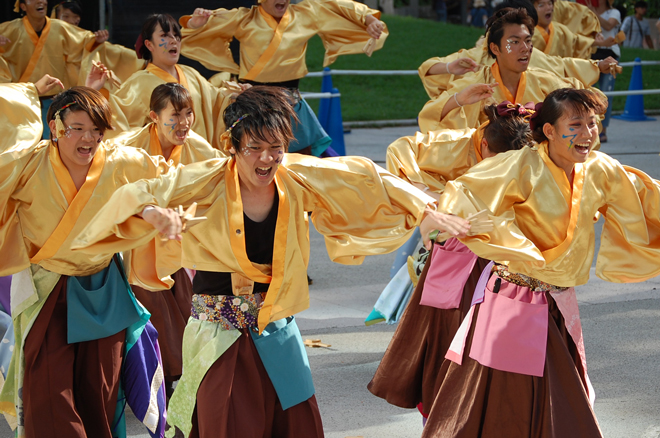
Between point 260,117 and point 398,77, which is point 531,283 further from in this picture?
point 398,77

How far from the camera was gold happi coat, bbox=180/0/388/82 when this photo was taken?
5.70 m

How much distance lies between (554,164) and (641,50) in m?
14.7

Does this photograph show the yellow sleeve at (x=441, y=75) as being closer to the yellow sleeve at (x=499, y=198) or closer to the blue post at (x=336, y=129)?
the yellow sleeve at (x=499, y=198)

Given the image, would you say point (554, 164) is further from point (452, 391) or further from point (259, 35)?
point (259, 35)

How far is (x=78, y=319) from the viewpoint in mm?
3178

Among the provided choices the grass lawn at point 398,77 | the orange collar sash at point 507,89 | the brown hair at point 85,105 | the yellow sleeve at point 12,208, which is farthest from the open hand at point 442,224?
the grass lawn at point 398,77

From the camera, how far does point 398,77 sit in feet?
51.4

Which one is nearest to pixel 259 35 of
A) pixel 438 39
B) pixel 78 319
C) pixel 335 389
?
pixel 335 389

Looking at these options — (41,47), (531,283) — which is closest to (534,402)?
(531,283)

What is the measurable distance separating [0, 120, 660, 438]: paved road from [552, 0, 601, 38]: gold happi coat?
268cm

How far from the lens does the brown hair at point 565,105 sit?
9.96 feet

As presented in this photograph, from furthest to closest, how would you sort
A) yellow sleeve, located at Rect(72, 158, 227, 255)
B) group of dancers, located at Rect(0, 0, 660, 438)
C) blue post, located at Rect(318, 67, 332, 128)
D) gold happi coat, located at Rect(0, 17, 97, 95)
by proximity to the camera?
blue post, located at Rect(318, 67, 332, 128)
gold happi coat, located at Rect(0, 17, 97, 95)
group of dancers, located at Rect(0, 0, 660, 438)
yellow sleeve, located at Rect(72, 158, 227, 255)

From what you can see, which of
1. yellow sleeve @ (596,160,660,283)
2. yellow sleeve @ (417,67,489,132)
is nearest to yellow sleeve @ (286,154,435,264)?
yellow sleeve @ (596,160,660,283)

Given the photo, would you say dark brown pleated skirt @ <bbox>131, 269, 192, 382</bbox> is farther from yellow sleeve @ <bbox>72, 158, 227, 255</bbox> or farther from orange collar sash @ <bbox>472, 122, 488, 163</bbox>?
orange collar sash @ <bbox>472, 122, 488, 163</bbox>
